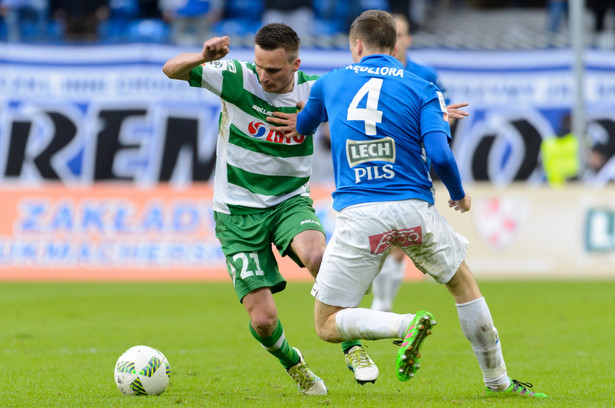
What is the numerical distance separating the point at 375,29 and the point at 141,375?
103 inches

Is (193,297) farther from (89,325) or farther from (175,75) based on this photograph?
(175,75)

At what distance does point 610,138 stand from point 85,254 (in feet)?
33.6

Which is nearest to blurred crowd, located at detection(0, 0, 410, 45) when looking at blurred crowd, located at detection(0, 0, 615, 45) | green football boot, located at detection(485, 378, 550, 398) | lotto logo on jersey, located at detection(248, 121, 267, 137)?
blurred crowd, located at detection(0, 0, 615, 45)

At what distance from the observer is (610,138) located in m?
19.5

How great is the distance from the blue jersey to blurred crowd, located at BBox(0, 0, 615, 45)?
15.8 m

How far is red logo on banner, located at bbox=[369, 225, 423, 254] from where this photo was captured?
5.58m

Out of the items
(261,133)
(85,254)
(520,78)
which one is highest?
(261,133)

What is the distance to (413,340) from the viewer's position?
17.0 feet

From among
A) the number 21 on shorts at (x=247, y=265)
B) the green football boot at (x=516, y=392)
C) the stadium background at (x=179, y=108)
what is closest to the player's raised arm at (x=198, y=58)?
the number 21 on shorts at (x=247, y=265)

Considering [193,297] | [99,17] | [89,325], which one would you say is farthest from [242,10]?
[89,325]

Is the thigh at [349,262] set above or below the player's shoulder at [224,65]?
below

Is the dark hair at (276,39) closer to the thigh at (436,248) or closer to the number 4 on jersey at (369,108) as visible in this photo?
the number 4 on jersey at (369,108)

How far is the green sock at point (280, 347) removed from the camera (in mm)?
6594

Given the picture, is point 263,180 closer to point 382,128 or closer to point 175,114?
point 382,128
